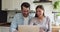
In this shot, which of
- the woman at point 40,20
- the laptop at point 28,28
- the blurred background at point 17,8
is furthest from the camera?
the blurred background at point 17,8

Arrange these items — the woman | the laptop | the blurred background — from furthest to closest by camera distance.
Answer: the blurred background
the woman
the laptop

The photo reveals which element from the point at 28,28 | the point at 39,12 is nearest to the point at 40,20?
the point at 39,12

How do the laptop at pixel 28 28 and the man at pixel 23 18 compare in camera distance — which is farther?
the man at pixel 23 18

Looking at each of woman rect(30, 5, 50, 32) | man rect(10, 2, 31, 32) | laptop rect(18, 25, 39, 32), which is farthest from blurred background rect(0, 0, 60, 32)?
laptop rect(18, 25, 39, 32)

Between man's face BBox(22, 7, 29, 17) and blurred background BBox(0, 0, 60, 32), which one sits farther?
blurred background BBox(0, 0, 60, 32)

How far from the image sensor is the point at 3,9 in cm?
420

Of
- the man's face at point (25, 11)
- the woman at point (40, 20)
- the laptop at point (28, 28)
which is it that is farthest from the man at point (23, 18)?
the laptop at point (28, 28)

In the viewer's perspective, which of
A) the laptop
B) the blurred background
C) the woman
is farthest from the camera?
the blurred background

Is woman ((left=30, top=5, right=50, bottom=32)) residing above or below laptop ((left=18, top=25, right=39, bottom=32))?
above

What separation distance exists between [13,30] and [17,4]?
2.07m

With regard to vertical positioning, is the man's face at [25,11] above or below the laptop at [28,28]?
above

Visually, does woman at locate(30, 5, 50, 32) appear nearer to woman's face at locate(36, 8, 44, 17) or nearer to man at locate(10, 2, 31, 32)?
woman's face at locate(36, 8, 44, 17)

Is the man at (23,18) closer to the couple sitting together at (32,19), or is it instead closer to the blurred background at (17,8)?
the couple sitting together at (32,19)

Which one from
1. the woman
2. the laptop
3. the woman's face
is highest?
the woman's face
